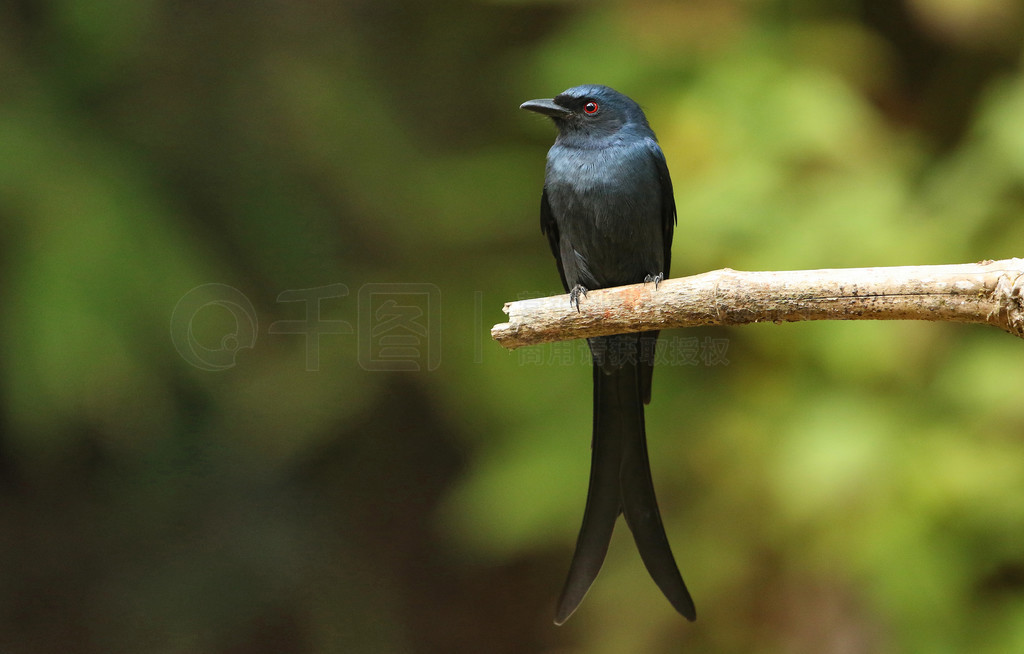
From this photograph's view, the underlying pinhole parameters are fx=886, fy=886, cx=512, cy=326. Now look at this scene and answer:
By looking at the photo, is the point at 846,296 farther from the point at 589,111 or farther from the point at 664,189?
the point at 589,111

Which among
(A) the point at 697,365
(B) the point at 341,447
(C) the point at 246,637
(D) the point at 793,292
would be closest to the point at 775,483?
(A) the point at 697,365

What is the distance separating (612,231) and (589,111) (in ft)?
1.37

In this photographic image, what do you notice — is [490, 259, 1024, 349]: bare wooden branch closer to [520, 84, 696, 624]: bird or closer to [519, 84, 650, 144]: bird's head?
[520, 84, 696, 624]: bird

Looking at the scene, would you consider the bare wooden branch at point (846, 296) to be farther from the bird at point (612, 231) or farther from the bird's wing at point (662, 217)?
the bird's wing at point (662, 217)

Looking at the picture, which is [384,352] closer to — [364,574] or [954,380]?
[364,574]

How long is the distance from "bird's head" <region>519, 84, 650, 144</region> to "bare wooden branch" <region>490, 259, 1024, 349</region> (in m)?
0.91

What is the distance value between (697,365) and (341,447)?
1.98 meters

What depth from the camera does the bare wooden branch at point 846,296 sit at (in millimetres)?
1796

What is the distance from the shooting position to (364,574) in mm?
4594

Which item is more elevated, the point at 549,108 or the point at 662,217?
the point at 549,108

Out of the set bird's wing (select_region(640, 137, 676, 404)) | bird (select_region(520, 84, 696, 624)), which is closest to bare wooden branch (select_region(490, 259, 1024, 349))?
bird (select_region(520, 84, 696, 624))

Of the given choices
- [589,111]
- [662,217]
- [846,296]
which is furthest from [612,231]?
[846,296]

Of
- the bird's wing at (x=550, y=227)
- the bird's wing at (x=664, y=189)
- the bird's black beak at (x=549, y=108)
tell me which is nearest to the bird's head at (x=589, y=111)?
the bird's black beak at (x=549, y=108)

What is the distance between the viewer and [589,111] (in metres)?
2.81
